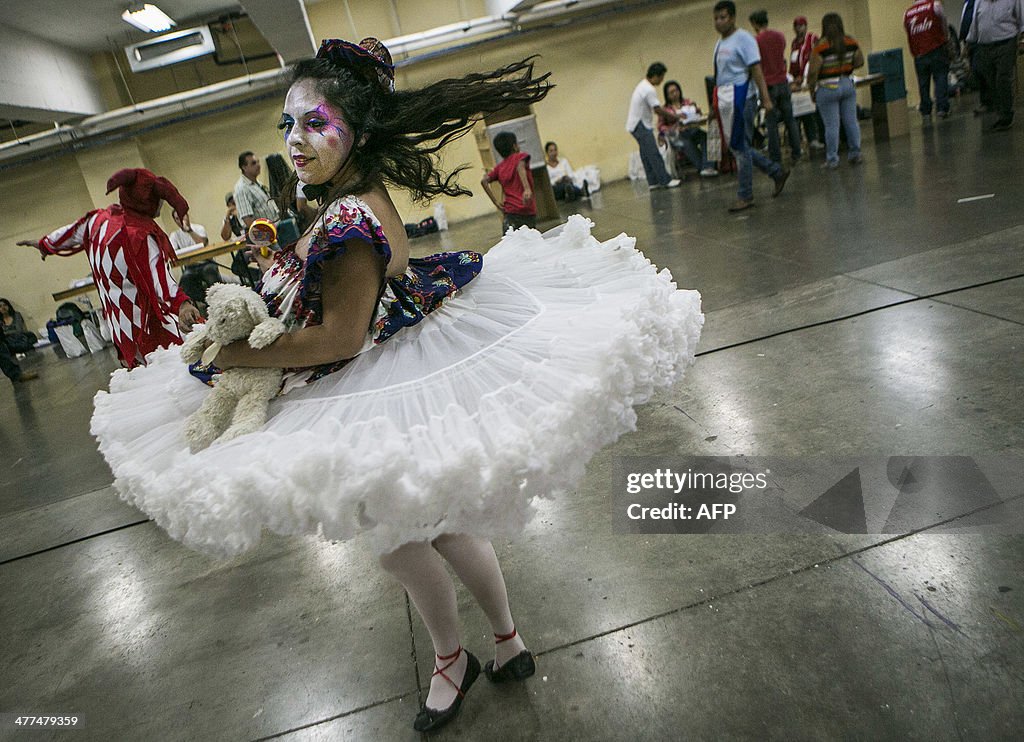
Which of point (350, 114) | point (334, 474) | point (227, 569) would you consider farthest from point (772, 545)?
point (227, 569)

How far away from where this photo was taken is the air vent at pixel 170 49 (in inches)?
404

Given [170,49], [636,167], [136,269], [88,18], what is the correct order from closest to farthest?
[136,269], [88,18], [170,49], [636,167]

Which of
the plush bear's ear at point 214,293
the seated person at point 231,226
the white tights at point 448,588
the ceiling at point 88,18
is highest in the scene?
the ceiling at point 88,18

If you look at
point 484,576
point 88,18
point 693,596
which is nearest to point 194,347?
point 484,576

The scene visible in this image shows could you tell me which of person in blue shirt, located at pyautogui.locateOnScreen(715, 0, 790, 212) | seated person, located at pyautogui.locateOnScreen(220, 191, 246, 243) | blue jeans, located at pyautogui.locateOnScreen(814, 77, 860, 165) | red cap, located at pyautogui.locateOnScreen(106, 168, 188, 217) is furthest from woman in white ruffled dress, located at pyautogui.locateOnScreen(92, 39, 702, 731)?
blue jeans, located at pyautogui.locateOnScreen(814, 77, 860, 165)

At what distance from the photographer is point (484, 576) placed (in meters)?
1.79

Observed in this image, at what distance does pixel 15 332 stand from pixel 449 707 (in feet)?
37.4

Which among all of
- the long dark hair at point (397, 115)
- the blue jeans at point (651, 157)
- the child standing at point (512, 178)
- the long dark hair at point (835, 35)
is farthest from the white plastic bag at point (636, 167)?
the long dark hair at point (397, 115)

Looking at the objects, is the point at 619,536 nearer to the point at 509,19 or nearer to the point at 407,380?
the point at 407,380

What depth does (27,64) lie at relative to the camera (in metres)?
9.04

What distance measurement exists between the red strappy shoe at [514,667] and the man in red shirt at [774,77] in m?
7.50

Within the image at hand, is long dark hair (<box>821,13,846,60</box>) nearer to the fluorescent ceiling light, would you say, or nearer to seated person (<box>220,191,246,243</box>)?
seated person (<box>220,191,246,243</box>)

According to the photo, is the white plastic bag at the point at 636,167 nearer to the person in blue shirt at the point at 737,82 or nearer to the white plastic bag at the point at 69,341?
the person in blue shirt at the point at 737,82

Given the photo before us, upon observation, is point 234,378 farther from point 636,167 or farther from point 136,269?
point 636,167
